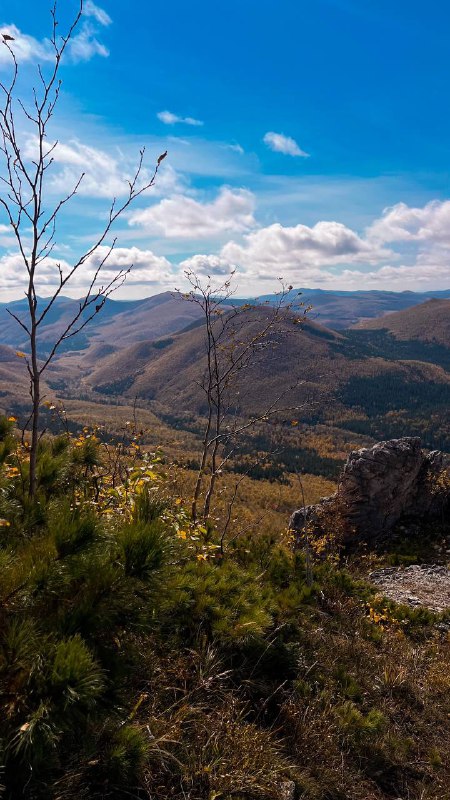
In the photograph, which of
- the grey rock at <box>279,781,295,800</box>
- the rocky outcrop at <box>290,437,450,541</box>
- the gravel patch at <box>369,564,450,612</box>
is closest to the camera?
the grey rock at <box>279,781,295,800</box>

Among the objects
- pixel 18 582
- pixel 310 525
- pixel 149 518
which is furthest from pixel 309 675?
pixel 310 525

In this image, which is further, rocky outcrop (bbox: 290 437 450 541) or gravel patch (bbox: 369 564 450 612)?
rocky outcrop (bbox: 290 437 450 541)

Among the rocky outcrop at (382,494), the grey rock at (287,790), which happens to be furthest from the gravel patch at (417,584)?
the grey rock at (287,790)

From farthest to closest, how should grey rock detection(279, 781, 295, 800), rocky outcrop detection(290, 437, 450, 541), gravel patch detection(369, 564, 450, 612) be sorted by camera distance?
1. rocky outcrop detection(290, 437, 450, 541)
2. gravel patch detection(369, 564, 450, 612)
3. grey rock detection(279, 781, 295, 800)

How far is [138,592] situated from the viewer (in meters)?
2.61

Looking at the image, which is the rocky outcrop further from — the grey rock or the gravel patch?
the grey rock

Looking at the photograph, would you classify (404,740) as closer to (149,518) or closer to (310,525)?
(149,518)

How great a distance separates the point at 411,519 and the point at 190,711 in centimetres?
2299

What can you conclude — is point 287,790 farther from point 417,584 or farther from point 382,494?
point 382,494

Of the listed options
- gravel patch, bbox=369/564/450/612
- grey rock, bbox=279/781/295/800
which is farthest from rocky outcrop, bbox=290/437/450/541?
grey rock, bbox=279/781/295/800

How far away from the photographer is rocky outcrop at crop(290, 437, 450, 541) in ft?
72.9

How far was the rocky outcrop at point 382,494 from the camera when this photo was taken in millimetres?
22234

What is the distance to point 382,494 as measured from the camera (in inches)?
933

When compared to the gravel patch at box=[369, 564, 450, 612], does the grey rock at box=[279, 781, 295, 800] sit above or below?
above
